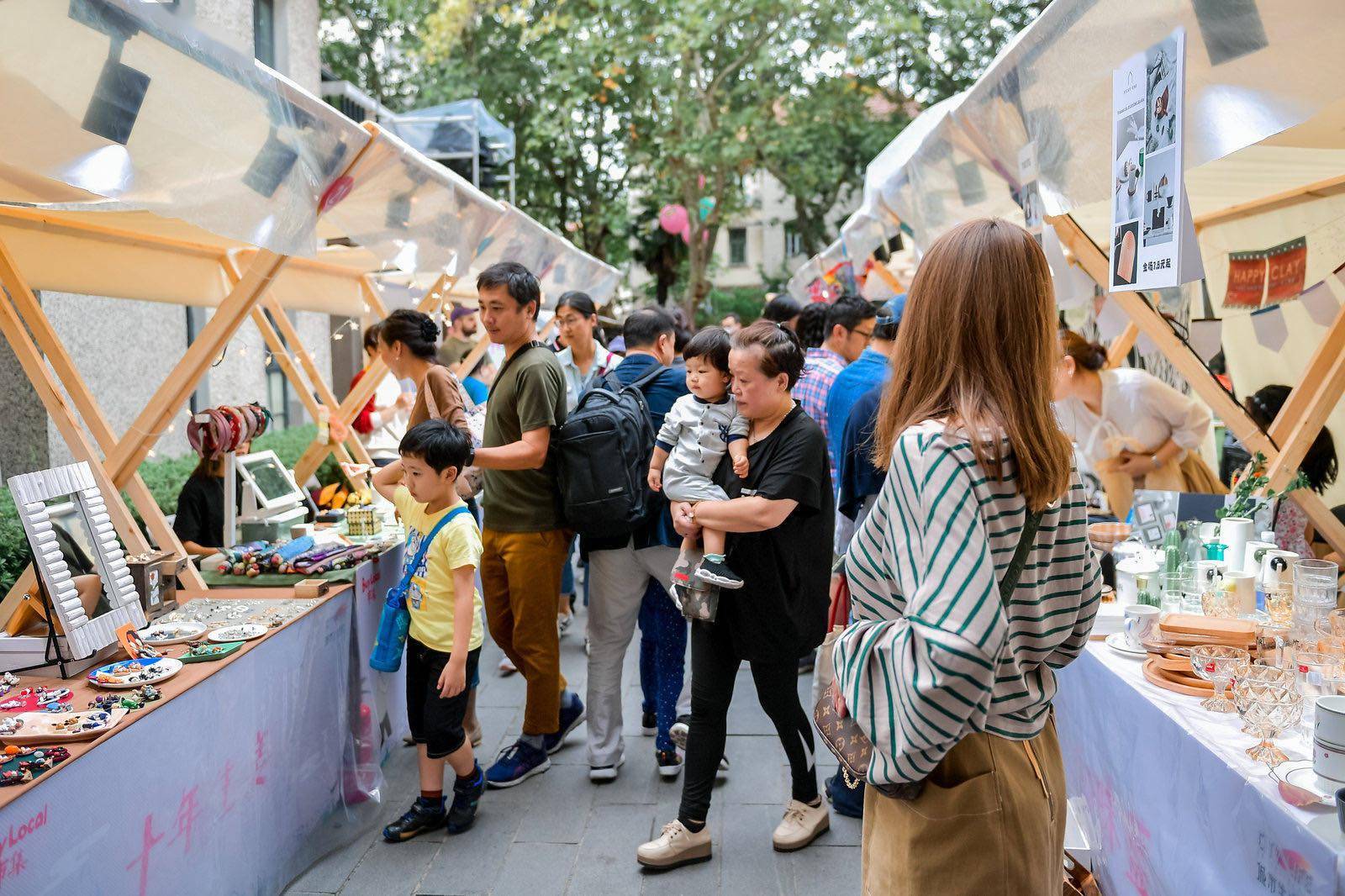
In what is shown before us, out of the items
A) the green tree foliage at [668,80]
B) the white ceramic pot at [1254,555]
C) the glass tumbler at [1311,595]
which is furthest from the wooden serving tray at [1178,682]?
the green tree foliage at [668,80]

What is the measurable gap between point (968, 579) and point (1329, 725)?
1.06 meters

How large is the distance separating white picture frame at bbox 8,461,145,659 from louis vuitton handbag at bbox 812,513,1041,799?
215 cm

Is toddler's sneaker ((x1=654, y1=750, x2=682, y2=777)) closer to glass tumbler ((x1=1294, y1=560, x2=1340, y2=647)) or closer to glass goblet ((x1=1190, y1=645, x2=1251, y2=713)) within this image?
glass goblet ((x1=1190, y1=645, x2=1251, y2=713))

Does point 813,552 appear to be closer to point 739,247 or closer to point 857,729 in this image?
point 857,729

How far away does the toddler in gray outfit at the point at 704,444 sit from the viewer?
3264 mm

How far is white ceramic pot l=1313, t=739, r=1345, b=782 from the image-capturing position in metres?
1.85

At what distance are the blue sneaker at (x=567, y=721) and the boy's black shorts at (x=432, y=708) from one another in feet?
2.98

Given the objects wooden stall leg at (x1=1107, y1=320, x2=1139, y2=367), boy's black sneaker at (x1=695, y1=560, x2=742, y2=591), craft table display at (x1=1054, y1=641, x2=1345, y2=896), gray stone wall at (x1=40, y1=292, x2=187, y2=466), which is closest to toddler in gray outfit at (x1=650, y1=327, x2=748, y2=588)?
boy's black sneaker at (x1=695, y1=560, x2=742, y2=591)

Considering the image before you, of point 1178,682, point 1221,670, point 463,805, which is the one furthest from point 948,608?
point 463,805

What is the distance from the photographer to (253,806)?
298 cm

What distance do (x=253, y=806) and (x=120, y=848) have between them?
704 millimetres

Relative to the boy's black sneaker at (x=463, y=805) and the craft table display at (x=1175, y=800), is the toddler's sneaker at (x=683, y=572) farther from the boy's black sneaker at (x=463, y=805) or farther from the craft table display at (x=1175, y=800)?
the craft table display at (x=1175, y=800)

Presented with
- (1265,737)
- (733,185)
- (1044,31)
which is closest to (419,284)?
(1044,31)

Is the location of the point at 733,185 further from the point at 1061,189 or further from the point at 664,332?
the point at 1061,189
